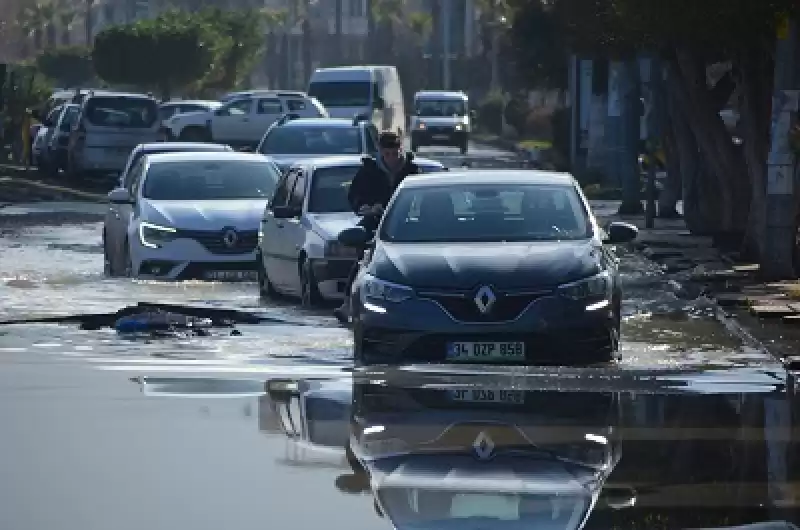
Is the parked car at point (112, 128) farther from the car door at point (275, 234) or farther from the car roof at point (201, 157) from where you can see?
the car door at point (275, 234)

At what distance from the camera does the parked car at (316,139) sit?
28.5m

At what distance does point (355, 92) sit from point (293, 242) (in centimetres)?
3426

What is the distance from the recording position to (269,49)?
438 ft

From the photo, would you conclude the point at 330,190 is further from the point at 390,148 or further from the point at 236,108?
the point at 236,108

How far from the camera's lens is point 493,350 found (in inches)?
527

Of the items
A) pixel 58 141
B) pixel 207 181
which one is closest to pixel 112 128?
pixel 58 141

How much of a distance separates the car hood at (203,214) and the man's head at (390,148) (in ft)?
14.0

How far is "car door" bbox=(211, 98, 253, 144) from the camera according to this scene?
48531 mm

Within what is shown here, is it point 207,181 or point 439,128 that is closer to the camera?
point 207,181

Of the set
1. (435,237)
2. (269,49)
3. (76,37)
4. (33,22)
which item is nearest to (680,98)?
(435,237)

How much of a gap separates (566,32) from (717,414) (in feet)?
70.8

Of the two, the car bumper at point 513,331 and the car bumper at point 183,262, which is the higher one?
the car bumper at point 513,331

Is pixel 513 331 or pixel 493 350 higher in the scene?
pixel 513 331

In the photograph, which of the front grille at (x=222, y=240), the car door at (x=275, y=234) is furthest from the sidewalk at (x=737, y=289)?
→ the front grille at (x=222, y=240)
